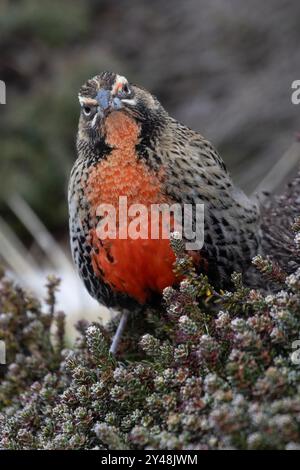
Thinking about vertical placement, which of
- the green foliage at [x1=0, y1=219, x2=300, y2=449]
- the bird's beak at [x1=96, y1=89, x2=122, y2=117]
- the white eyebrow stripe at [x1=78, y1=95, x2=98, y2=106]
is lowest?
the green foliage at [x1=0, y1=219, x2=300, y2=449]

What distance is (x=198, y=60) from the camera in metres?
9.27

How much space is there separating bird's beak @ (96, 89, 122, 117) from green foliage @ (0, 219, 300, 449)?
0.75 meters

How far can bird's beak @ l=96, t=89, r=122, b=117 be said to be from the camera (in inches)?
137

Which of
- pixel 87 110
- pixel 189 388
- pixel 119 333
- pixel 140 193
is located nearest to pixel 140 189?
pixel 140 193

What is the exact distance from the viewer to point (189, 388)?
8.44 feet

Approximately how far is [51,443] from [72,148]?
20.0 ft

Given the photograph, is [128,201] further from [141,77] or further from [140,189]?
[141,77]

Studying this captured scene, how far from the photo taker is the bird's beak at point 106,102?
3.47 m

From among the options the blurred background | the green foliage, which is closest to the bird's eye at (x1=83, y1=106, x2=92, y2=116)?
the green foliage

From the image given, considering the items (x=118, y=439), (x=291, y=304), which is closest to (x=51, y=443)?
(x=118, y=439)

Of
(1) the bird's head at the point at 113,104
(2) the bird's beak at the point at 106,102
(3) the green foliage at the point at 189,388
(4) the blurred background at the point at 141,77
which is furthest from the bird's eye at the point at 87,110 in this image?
(4) the blurred background at the point at 141,77

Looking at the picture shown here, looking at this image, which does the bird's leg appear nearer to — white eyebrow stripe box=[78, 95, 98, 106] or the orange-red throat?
the orange-red throat

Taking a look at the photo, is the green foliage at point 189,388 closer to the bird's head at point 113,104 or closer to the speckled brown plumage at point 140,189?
the speckled brown plumage at point 140,189

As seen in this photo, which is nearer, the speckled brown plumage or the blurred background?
the speckled brown plumage
